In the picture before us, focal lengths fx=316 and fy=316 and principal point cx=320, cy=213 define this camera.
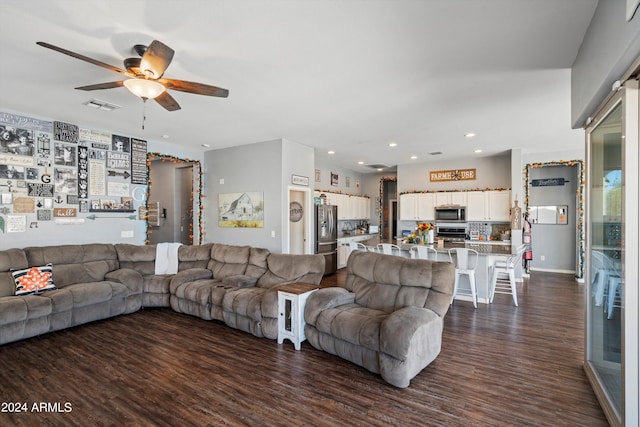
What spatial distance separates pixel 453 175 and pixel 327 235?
3.55 m

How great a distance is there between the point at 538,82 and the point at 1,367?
19.8ft

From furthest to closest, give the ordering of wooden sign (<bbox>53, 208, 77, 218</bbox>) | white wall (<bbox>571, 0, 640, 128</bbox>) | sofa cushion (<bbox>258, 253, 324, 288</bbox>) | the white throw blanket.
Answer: the white throw blanket, wooden sign (<bbox>53, 208, 77, 218</bbox>), sofa cushion (<bbox>258, 253, 324, 288</bbox>), white wall (<bbox>571, 0, 640, 128</bbox>)

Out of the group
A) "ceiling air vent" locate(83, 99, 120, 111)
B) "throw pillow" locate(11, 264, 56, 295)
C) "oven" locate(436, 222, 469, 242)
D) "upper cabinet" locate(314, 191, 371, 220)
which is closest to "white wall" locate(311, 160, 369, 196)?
"upper cabinet" locate(314, 191, 371, 220)

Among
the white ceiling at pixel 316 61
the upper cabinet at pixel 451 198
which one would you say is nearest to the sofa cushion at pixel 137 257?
the white ceiling at pixel 316 61

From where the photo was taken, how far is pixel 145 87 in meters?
2.73

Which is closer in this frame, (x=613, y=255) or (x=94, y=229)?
(x=613, y=255)

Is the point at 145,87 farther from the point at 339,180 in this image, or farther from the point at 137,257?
the point at 339,180

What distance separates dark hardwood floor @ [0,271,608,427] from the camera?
7.39ft

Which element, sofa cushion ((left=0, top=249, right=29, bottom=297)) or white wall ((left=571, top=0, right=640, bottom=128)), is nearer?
white wall ((left=571, top=0, right=640, bottom=128))

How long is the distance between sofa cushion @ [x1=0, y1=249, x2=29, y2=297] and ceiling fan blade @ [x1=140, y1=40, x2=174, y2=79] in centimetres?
324

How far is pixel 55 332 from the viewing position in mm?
3848

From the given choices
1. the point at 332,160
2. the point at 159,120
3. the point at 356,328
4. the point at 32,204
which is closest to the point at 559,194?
the point at 332,160

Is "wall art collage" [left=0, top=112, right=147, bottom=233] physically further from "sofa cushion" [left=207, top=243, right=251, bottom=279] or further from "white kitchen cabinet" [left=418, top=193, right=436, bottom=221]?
"white kitchen cabinet" [left=418, top=193, right=436, bottom=221]

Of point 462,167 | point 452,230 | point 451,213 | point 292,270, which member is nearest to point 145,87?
point 292,270
